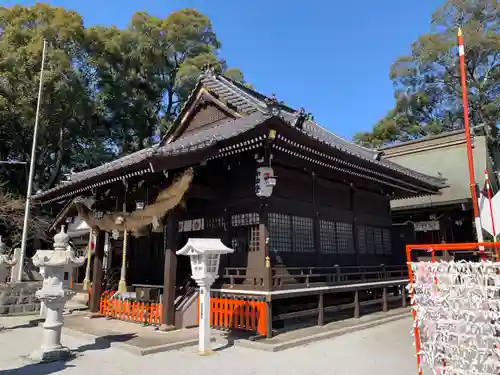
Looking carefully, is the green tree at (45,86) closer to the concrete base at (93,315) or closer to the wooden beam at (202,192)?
the concrete base at (93,315)

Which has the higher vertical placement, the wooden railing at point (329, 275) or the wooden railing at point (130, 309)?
the wooden railing at point (329, 275)

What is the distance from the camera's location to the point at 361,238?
1345cm

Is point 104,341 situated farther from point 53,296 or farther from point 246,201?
point 246,201

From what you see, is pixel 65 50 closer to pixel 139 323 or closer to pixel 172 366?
pixel 139 323

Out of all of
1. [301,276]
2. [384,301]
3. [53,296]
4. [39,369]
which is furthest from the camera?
[384,301]

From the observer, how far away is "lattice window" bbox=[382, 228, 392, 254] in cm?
1473

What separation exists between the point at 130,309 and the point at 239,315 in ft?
12.0

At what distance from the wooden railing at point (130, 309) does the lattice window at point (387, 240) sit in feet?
29.5

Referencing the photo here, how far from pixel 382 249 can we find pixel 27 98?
73.3 ft

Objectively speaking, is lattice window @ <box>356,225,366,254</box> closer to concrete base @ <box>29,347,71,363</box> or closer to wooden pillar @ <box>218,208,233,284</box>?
wooden pillar @ <box>218,208,233,284</box>

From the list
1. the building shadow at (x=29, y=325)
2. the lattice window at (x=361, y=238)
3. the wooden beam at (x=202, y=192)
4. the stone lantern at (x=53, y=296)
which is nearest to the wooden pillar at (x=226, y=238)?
the wooden beam at (x=202, y=192)

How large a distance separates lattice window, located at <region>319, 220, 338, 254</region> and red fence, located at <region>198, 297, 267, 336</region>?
370cm

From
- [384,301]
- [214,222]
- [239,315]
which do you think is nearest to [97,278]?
[214,222]

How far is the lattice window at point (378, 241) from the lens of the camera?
560 inches
